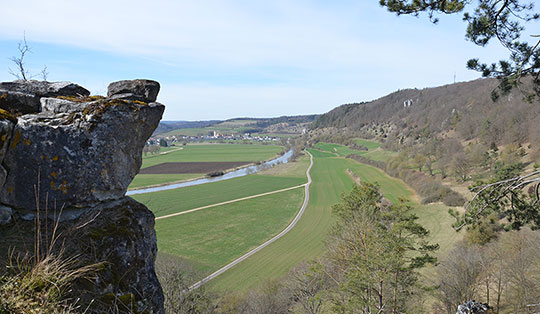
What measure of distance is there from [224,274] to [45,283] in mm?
23451

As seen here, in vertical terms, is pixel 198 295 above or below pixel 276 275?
above

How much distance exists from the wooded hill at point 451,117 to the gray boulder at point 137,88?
7.46 metres

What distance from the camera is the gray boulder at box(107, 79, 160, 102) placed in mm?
5832

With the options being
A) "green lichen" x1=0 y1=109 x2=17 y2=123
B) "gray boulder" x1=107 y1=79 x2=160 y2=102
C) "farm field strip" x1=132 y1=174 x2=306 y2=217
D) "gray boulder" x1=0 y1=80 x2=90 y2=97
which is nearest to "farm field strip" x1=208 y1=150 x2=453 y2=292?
"farm field strip" x1=132 y1=174 x2=306 y2=217

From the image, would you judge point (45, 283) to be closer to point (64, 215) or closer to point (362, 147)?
point (64, 215)

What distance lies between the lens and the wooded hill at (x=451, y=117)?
45494 millimetres

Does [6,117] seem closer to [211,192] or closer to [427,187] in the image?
[427,187]

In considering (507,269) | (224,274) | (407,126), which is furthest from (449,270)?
(407,126)

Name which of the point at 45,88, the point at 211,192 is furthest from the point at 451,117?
the point at 45,88

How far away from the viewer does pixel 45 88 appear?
5633 millimetres

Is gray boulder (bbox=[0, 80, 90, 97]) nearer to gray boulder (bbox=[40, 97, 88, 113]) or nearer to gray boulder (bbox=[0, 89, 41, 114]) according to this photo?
gray boulder (bbox=[0, 89, 41, 114])

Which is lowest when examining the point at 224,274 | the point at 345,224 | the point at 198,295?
the point at 224,274

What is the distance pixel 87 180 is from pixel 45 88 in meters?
2.54

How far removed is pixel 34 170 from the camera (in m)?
4.14
